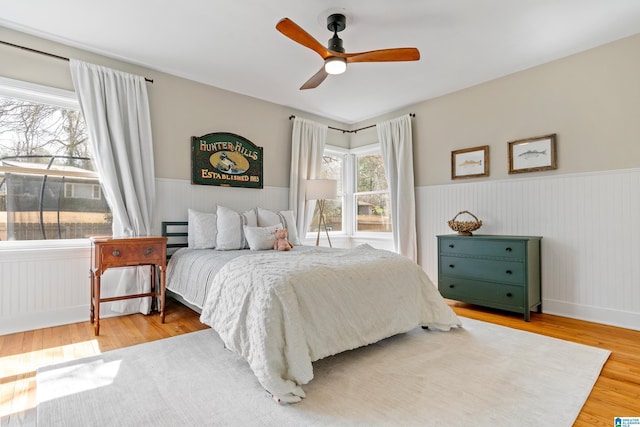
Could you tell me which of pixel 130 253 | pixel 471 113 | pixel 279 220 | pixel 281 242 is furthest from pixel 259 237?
pixel 471 113

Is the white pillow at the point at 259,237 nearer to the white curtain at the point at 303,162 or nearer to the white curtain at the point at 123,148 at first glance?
the white curtain at the point at 123,148

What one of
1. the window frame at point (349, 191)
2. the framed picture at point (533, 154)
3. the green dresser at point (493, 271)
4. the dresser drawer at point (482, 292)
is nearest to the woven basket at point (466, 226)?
the green dresser at point (493, 271)

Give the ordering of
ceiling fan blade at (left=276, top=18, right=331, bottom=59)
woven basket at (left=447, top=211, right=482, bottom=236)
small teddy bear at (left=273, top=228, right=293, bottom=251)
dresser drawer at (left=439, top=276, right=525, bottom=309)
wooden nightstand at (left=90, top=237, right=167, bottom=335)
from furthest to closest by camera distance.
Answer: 1. woven basket at (left=447, top=211, right=482, bottom=236)
2. small teddy bear at (left=273, top=228, right=293, bottom=251)
3. dresser drawer at (left=439, top=276, right=525, bottom=309)
4. wooden nightstand at (left=90, top=237, right=167, bottom=335)
5. ceiling fan blade at (left=276, top=18, right=331, bottom=59)

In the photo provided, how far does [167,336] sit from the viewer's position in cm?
272

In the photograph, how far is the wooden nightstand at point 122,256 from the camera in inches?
108

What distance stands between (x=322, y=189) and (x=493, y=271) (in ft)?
7.52

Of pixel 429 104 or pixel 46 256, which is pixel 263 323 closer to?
pixel 46 256

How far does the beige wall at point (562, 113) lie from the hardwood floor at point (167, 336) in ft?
5.04

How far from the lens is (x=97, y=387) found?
6.14 feet

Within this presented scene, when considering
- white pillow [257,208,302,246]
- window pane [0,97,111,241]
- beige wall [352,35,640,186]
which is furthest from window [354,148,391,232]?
window pane [0,97,111,241]

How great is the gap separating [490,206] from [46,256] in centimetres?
458

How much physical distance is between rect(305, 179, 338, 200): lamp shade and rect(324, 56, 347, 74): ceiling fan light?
1957 millimetres

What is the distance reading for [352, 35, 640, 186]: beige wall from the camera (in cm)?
302

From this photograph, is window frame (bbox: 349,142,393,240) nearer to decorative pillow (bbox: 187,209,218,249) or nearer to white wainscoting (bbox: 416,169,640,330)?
white wainscoting (bbox: 416,169,640,330)
